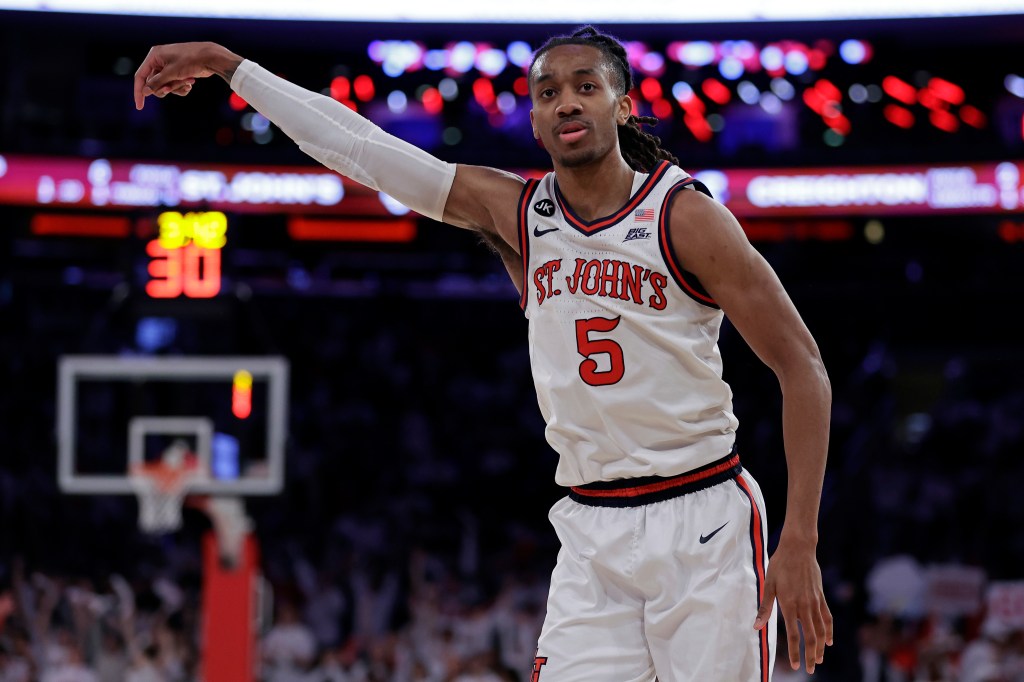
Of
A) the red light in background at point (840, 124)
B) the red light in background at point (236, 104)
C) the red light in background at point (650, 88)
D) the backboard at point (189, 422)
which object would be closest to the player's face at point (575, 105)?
the backboard at point (189, 422)

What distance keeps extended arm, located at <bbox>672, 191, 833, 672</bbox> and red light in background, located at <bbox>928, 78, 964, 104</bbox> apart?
14.9 m

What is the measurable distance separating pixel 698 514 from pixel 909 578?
9604 millimetres

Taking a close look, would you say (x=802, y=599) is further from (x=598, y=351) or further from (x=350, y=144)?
(x=350, y=144)

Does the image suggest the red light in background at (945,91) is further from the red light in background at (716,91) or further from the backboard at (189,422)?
the backboard at (189,422)

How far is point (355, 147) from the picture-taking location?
368cm

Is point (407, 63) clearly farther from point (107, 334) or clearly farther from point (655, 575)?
point (655, 575)

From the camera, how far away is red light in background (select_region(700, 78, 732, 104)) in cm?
1569

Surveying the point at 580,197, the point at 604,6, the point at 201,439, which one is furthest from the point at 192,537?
the point at 580,197

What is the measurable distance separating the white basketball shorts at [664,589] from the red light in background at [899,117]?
14.2m

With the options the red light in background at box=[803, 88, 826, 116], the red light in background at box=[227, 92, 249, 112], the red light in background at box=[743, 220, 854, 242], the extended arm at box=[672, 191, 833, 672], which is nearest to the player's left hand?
the extended arm at box=[672, 191, 833, 672]

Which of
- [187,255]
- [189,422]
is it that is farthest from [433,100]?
[189,422]

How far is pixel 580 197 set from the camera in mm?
3422

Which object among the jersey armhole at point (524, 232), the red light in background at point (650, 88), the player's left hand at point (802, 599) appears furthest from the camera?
the red light in background at point (650, 88)

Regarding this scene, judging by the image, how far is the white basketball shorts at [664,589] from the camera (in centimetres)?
312
